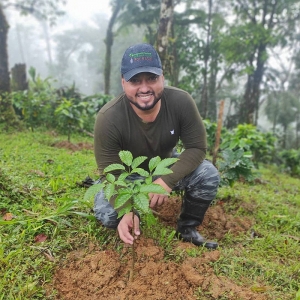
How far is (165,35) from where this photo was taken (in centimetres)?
614

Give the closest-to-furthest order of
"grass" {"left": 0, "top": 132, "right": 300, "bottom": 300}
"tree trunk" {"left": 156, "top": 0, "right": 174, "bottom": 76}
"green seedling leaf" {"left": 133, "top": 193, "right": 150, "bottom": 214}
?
"green seedling leaf" {"left": 133, "top": 193, "right": 150, "bottom": 214}
"grass" {"left": 0, "top": 132, "right": 300, "bottom": 300}
"tree trunk" {"left": 156, "top": 0, "right": 174, "bottom": 76}

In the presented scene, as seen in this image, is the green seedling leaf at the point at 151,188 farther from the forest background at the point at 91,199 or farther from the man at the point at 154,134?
the forest background at the point at 91,199

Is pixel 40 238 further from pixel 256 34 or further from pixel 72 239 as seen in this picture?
pixel 256 34

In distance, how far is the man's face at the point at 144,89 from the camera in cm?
Answer: 211

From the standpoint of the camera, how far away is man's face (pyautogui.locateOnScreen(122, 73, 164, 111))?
211cm

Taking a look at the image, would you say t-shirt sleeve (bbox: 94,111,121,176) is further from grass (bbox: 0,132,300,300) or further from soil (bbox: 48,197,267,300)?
soil (bbox: 48,197,267,300)

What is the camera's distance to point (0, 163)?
12.7 ft

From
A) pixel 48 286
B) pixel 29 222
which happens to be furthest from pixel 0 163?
pixel 48 286

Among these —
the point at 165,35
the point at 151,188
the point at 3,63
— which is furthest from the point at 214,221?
the point at 3,63

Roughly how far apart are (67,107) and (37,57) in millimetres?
68149

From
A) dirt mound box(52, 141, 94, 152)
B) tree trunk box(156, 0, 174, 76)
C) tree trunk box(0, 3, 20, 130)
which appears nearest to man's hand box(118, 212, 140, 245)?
dirt mound box(52, 141, 94, 152)

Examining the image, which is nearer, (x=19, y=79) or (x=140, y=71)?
(x=140, y=71)

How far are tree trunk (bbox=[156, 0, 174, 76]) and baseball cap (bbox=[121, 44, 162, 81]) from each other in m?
3.98

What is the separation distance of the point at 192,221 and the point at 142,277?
748 mm
